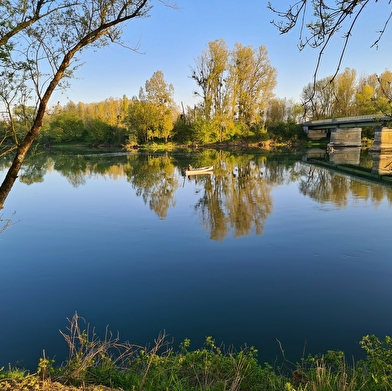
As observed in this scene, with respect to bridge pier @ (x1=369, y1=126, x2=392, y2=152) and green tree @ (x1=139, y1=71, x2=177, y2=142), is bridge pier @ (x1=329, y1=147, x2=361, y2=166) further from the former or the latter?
green tree @ (x1=139, y1=71, x2=177, y2=142)

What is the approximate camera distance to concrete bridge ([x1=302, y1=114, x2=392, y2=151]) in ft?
139

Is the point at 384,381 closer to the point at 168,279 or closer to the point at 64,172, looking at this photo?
the point at 168,279

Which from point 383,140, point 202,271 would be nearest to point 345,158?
point 383,140

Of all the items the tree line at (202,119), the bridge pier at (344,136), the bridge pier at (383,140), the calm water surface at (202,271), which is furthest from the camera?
the tree line at (202,119)

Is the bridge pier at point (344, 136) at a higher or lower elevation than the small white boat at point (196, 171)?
higher

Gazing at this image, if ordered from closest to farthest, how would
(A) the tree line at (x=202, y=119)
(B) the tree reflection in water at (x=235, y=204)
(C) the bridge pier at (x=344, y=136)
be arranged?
(B) the tree reflection in water at (x=235, y=204)
(C) the bridge pier at (x=344, y=136)
(A) the tree line at (x=202, y=119)

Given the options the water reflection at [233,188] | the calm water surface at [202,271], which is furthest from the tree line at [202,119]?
the calm water surface at [202,271]

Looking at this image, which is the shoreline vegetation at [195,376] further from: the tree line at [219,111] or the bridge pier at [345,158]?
the tree line at [219,111]

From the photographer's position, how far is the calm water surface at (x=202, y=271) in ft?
20.7

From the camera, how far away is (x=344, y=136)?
2079 inches

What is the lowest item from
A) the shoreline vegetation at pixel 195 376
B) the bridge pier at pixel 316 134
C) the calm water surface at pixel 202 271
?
the calm water surface at pixel 202 271

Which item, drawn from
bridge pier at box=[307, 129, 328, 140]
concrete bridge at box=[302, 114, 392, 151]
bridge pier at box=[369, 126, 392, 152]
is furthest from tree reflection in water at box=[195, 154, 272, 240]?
bridge pier at box=[307, 129, 328, 140]

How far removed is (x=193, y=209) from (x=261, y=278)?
27.3 ft

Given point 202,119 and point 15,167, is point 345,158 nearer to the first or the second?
point 202,119
